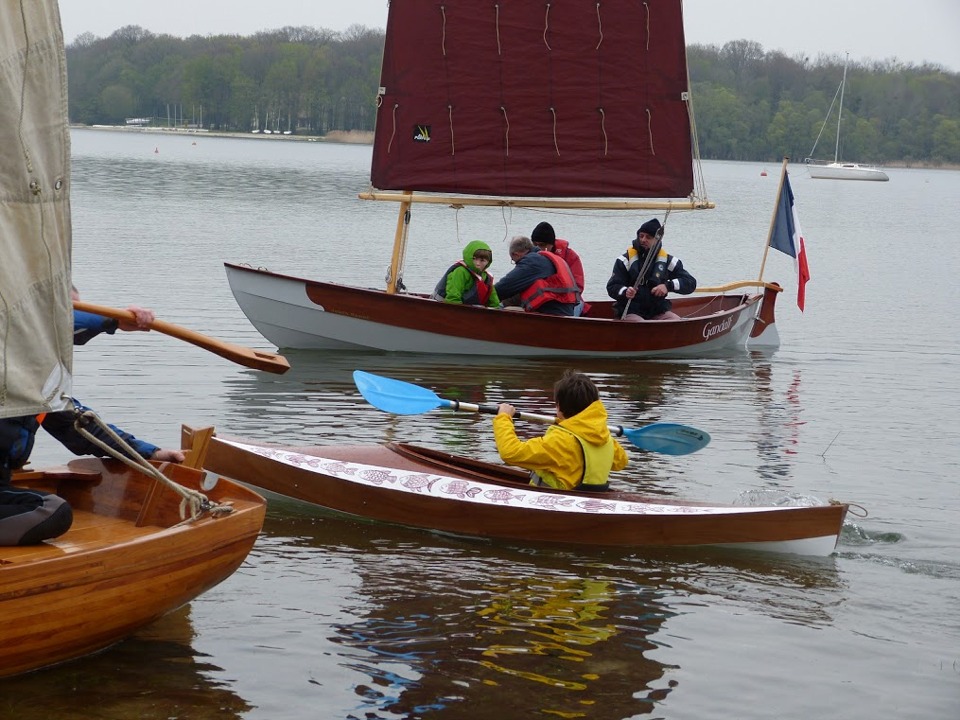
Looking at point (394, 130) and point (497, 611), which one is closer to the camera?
point (497, 611)

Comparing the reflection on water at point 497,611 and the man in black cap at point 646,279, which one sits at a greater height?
the man in black cap at point 646,279

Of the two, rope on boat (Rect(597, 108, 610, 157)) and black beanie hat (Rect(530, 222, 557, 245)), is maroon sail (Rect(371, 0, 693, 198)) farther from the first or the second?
black beanie hat (Rect(530, 222, 557, 245))

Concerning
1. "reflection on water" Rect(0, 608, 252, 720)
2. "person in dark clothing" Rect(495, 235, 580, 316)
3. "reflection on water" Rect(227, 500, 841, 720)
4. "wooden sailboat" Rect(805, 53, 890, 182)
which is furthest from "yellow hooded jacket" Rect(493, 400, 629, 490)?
"wooden sailboat" Rect(805, 53, 890, 182)

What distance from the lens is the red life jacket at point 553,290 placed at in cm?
1504

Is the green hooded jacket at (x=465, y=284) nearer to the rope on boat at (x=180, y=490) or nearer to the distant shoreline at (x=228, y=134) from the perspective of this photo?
the rope on boat at (x=180, y=490)

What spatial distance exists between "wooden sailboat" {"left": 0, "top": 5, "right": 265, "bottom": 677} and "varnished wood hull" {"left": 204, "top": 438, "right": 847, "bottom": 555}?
2.08 metres

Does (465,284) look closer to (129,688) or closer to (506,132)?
(506,132)

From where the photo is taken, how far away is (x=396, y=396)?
30.8ft

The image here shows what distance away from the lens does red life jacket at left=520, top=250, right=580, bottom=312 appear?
49.3ft

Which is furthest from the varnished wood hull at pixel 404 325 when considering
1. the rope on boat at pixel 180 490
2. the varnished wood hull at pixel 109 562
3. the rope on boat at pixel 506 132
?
the rope on boat at pixel 180 490

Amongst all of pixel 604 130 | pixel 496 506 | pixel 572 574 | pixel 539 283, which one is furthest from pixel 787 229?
pixel 572 574

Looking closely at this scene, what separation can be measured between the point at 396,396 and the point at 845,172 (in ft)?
313

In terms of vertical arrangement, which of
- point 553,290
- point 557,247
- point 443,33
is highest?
point 443,33

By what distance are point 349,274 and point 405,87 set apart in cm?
1006
